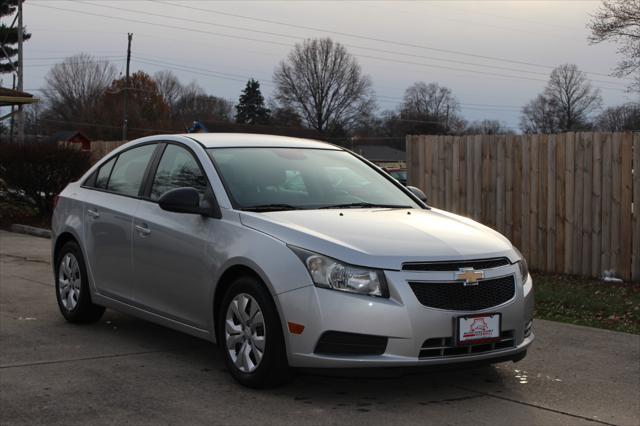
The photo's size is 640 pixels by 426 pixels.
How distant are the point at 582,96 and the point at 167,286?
4171 inches

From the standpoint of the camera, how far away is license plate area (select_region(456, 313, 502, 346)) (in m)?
4.84

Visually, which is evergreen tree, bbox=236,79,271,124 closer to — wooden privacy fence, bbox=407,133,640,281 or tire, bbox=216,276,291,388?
wooden privacy fence, bbox=407,133,640,281

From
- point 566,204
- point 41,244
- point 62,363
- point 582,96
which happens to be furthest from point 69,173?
point 582,96

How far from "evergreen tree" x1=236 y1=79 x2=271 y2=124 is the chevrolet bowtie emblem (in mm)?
98214

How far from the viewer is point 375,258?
4797mm

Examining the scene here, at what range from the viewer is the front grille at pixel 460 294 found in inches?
189

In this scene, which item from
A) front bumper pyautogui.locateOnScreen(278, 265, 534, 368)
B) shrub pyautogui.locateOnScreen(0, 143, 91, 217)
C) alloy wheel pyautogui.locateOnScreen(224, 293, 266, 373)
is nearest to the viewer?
front bumper pyautogui.locateOnScreen(278, 265, 534, 368)

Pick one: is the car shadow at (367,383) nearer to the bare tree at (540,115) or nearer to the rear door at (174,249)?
the rear door at (174,249)

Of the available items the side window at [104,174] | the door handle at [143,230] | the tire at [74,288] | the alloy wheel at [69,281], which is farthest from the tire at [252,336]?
the side window at [104,174]

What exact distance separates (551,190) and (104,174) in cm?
637

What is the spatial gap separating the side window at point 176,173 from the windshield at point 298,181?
0.18m

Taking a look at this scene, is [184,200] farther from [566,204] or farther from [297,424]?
[566,204]

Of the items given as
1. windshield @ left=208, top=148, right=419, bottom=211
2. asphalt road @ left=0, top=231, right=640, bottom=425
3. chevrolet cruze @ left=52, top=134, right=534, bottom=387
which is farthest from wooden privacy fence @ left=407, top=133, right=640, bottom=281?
windshield @ left=208, top=148, right=419, bottom=211

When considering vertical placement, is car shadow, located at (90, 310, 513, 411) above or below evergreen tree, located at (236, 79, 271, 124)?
below
